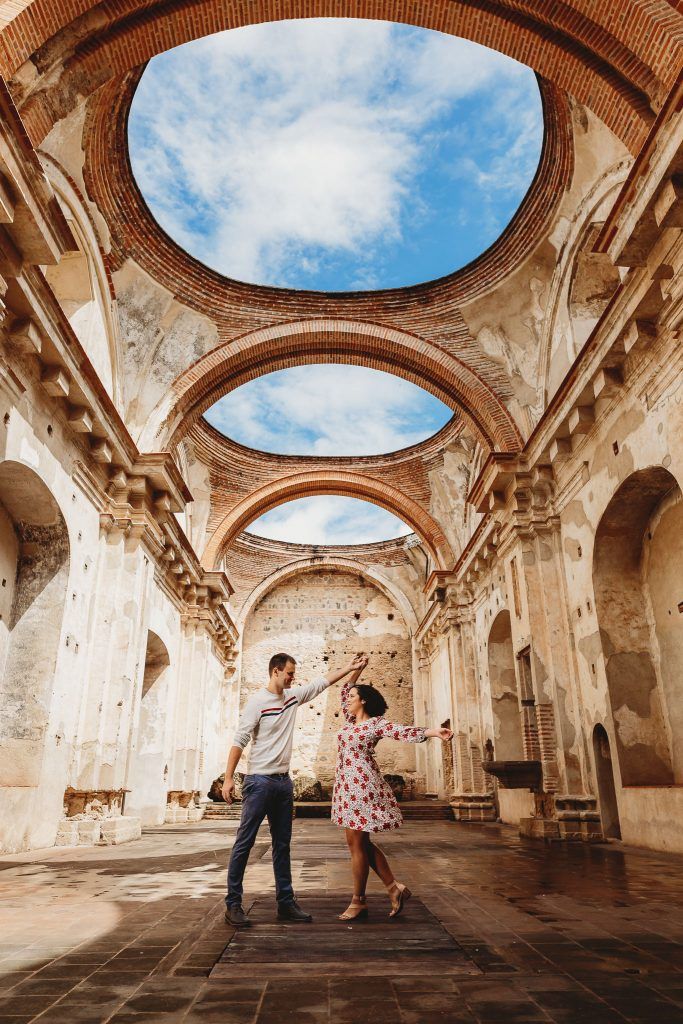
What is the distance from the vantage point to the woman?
379 cm

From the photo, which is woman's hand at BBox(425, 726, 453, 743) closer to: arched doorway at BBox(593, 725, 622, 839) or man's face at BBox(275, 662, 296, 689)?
man's face at BBox(275, 662, 296, 689)

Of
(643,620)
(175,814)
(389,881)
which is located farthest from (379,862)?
(175,814)

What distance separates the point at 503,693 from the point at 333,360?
23.6 feet

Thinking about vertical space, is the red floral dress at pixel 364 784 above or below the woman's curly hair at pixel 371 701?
below

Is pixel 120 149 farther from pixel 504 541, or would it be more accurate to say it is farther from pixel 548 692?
pixel 548 692

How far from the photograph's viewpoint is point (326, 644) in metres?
23.6

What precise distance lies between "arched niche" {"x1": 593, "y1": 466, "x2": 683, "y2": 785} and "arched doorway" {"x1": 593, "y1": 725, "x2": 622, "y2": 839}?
496mm

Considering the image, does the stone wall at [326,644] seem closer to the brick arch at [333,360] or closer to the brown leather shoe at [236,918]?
the brick arch at [333,360]

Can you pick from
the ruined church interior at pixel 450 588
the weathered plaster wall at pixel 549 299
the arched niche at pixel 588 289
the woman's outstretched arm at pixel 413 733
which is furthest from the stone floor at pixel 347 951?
the weathered plaster wall at pixel 549 299

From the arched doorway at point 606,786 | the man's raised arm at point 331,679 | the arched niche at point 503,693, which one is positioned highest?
the arched niche at point 503,693

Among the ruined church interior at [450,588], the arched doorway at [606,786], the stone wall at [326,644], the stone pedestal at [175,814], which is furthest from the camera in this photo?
the stone wall at [326,644]

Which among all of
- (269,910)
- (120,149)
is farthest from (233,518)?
(269,910)

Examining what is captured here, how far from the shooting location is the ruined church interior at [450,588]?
3047mm

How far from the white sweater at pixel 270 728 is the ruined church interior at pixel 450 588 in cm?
83
